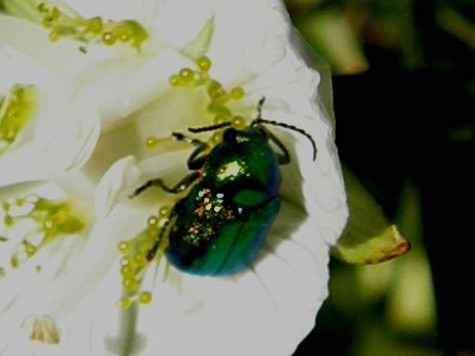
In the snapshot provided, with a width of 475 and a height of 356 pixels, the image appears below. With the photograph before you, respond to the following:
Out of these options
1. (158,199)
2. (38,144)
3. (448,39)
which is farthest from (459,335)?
(38,144)

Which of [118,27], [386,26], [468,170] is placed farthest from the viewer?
[386,26]

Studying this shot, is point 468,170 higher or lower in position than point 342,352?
higher

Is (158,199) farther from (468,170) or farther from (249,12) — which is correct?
(468,170)

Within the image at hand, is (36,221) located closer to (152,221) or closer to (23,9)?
(152,221)

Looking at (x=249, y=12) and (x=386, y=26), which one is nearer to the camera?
(x=249, y=12)

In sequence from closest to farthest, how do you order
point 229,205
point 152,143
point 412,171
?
point 229,205
point 152,143
point 412,171

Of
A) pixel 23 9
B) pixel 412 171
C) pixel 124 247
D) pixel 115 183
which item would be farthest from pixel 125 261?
pixel 412 171

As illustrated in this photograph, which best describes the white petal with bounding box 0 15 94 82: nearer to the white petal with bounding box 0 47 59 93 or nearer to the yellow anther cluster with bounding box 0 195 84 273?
the white petal with bounding box 0 47 59 93

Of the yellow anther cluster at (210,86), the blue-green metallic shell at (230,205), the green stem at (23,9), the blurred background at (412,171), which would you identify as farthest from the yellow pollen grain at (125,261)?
the blurred background at (412,171)
